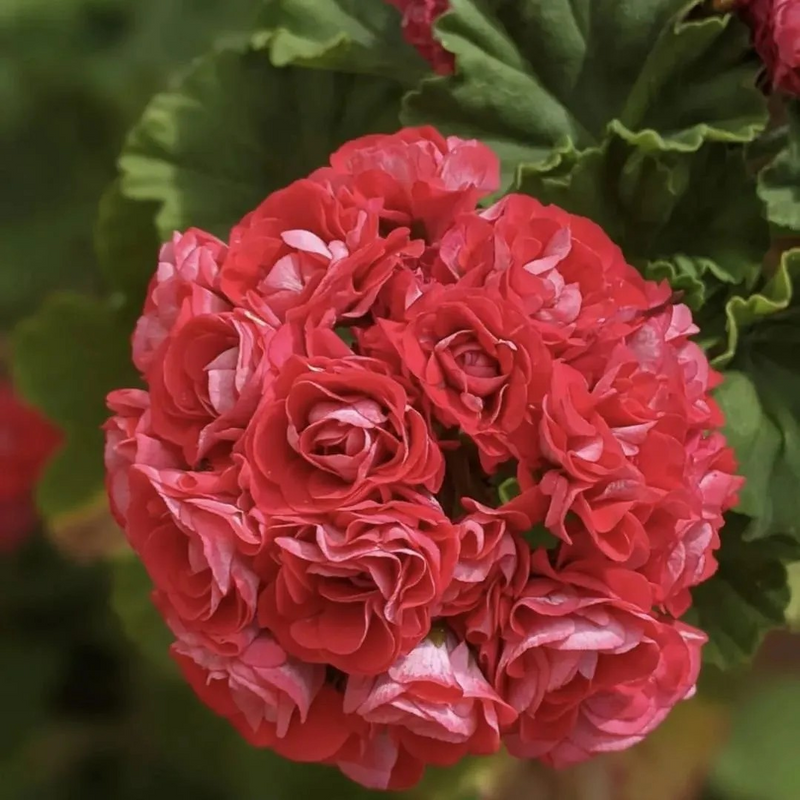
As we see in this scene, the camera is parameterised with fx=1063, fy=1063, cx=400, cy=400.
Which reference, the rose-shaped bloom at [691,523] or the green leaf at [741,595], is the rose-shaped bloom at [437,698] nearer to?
the rose-shaped bloom at [691,523]

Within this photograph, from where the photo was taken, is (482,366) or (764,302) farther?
(764,302)

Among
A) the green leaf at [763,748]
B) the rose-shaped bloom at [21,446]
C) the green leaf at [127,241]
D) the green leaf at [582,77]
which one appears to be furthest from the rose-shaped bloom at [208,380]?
the green leaf at [763,748]

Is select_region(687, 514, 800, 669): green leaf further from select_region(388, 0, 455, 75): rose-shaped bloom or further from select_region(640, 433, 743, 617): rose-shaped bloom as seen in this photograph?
select_region(388, 0, 455, 75): rose-shaped bloom

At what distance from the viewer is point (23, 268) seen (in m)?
1.36

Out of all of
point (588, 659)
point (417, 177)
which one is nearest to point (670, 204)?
point (417, 177)

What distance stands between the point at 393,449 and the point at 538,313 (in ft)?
0.30

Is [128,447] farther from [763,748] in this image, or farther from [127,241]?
[763,748]

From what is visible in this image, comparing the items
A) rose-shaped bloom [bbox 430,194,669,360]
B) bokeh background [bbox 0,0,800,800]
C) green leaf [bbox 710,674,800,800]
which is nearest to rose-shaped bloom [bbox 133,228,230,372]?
rose-shaped bloom [bbox 430,194,669,360]

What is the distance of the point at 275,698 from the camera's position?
48 cm

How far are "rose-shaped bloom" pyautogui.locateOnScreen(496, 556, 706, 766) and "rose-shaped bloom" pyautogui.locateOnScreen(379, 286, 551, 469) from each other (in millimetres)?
65

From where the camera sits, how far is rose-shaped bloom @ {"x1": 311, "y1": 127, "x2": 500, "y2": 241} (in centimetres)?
52

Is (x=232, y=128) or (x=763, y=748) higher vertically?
(x=232, y=128)

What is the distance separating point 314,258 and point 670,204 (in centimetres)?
23

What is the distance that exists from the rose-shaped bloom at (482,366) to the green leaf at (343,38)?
0.79ft
